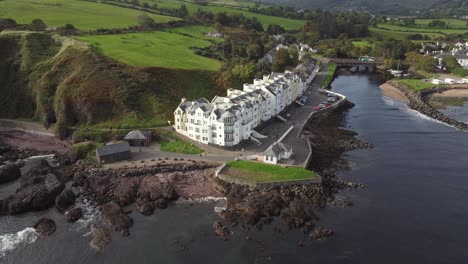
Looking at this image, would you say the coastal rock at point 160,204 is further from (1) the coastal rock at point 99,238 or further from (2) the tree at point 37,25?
(2) the tree at point 37,25

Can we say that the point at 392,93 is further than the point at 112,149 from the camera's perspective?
Yes

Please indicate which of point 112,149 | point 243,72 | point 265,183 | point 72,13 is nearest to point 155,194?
point 112,149

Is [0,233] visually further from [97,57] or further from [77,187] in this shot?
[97,57]

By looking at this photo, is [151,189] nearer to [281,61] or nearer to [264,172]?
[264,172]

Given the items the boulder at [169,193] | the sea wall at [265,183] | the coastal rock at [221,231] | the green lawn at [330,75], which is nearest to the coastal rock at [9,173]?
the boulder at [169,193]

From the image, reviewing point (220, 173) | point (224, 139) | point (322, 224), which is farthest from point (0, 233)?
point (322, 224)

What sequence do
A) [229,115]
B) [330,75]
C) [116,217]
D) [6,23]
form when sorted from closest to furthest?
[116,217]
[229,115]
[6,23]
[330,75]
